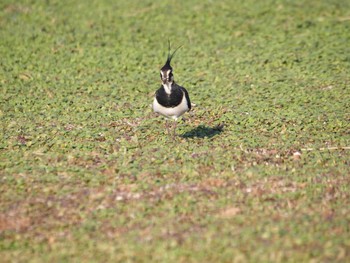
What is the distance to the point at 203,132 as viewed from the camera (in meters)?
9.91

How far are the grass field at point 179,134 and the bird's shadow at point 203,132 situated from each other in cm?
3

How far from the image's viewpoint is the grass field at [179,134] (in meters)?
6.39

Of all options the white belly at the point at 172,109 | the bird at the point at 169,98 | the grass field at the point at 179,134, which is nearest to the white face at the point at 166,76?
the bird at the point at 169,98

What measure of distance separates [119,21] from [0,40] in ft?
9.41

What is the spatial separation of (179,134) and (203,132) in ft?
1.21

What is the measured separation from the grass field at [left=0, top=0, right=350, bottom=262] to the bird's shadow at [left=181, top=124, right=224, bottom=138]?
0.03 metres

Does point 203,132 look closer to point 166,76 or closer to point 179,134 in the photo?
point 179,134

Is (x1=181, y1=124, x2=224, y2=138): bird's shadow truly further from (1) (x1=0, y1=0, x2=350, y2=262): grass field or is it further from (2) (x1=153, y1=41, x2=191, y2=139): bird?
(2) (x1=153, y1=41, x2=191, y2=139): bird

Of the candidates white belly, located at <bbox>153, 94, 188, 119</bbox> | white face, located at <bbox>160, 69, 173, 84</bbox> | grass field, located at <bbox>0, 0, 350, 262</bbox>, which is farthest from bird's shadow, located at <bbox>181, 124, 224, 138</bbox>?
white face, located at <bbox>160, 69, 173, 84</bbox>

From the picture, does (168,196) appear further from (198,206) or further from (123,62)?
(123,62)

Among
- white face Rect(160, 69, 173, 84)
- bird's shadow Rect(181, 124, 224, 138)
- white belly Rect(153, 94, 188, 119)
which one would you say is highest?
white face Rect(160, 69, 173, 84)

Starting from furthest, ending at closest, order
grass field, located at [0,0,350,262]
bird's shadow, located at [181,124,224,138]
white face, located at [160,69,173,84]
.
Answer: bird's shadow, located at [181,124,224,138] → white face, located at [160,69,173,84] → grass field, located at [0,0,350,262]

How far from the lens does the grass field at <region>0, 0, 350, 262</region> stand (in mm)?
6387

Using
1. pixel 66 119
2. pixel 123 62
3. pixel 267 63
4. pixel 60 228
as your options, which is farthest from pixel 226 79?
pixel 60 228
